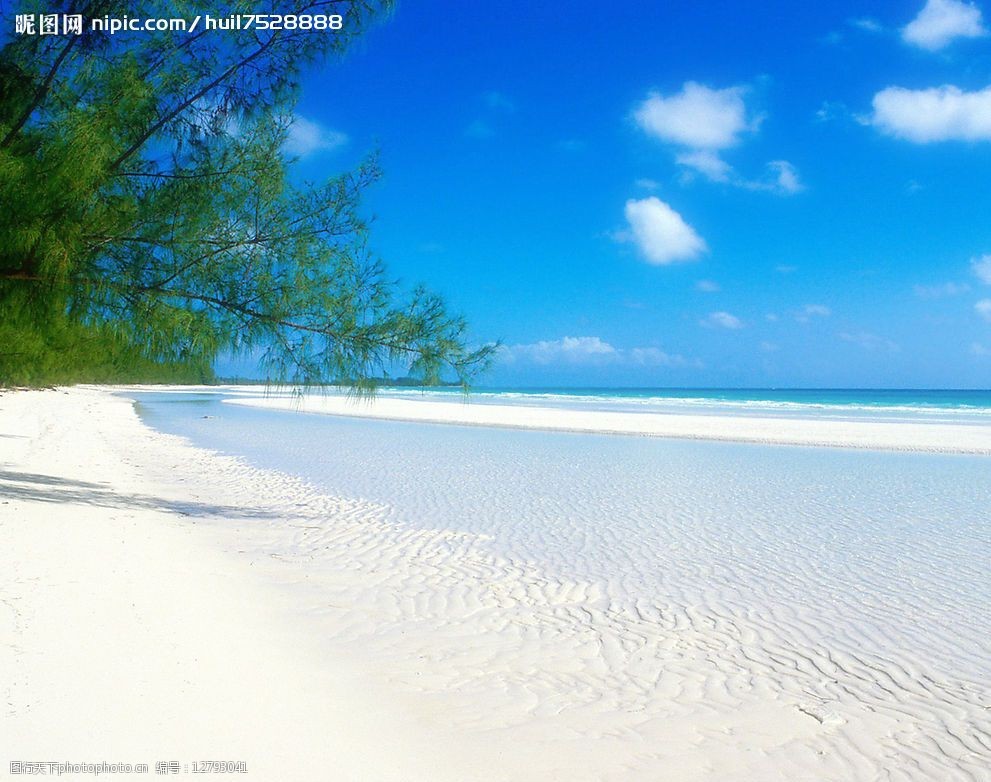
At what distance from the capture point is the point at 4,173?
6.62 metres

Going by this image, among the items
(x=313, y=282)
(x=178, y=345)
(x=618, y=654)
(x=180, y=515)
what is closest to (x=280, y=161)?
(x=313, y=282)

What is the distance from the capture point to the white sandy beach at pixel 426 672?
143 inches

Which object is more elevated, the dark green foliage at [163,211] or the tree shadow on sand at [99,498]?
the dark green foliage at [163,211]

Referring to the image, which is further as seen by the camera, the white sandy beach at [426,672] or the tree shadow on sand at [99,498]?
the tree shadow on sand at [99,498]

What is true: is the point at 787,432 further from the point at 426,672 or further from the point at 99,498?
the point at 426,672

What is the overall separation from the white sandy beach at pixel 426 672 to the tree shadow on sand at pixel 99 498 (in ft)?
4.19

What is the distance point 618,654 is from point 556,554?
2.98m

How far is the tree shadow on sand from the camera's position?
31.4 feet

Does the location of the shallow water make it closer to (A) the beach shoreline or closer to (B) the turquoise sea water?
(B) the turquoise sea water

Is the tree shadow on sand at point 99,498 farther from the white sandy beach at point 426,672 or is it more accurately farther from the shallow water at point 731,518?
the shallow water at point 731,518

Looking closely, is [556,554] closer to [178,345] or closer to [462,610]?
[462,610]

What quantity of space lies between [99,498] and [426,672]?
722 centimetres

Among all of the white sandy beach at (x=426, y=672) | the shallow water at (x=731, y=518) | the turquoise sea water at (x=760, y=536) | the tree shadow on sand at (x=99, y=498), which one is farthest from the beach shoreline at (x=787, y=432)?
the white sandy beach at (x=426, y=672)

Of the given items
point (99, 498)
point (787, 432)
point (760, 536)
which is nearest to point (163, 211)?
point (99, 498)
